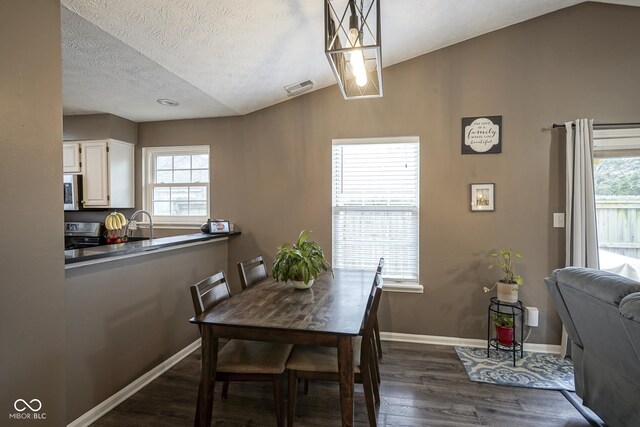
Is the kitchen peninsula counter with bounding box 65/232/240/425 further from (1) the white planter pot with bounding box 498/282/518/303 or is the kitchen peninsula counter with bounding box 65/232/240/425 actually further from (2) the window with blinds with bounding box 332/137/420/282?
(1) the white planter pot with bounding box 498/282/518/303

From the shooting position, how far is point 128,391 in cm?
226

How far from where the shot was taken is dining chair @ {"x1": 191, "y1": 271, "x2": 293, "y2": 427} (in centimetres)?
174

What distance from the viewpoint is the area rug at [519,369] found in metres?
2.41

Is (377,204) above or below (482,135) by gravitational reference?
below

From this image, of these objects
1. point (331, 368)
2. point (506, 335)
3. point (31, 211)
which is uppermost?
point (31, 211)

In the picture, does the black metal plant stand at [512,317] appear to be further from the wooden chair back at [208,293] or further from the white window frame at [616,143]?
the wooden chair back at [208,293]

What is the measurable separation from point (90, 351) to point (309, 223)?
6.94 feet

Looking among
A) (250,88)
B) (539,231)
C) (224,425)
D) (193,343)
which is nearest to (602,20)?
(539,231)

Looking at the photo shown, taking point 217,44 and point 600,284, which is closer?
point 600,284

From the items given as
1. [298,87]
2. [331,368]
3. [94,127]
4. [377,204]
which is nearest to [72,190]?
[94,127]

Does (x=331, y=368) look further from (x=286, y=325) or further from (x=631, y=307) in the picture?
(x=631, y=307)

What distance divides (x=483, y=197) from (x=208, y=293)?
2.61m

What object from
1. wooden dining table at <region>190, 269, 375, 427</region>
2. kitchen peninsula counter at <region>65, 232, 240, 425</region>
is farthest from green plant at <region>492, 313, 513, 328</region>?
kitchen peninsula counter at <region>65, 232, 240, 425</region>

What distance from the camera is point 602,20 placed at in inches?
111
